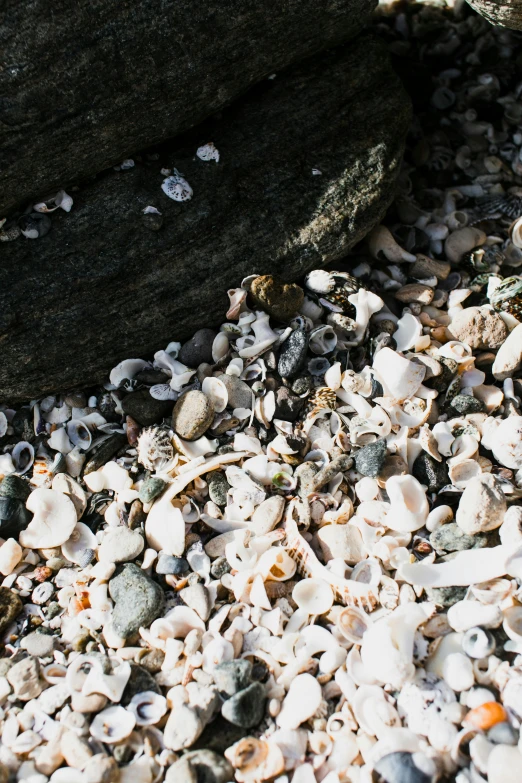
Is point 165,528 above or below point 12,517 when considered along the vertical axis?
below

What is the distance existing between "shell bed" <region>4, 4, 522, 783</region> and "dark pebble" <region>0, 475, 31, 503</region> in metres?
0.01

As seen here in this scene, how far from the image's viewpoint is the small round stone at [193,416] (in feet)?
10.9

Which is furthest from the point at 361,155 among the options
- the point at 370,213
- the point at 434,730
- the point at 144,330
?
the point at 434,730

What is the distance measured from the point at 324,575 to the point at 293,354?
3.84 feet

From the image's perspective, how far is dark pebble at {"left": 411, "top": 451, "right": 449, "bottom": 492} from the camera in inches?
124

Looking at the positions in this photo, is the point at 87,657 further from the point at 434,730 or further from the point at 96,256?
the point at 96,256

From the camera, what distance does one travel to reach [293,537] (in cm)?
300

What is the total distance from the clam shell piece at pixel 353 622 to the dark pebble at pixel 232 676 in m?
0.42

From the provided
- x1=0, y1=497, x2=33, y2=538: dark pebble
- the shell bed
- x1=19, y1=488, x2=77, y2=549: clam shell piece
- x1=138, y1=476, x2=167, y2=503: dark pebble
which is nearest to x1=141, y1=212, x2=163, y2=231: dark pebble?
the shell bed

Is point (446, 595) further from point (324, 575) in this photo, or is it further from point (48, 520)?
point (48, 520)

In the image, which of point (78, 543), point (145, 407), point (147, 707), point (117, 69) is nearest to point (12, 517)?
point (78, 543)

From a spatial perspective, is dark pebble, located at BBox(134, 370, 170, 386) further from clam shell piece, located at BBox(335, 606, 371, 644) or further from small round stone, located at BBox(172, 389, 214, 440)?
clam shell piece, located at BBox(335, 606, 371, 644)

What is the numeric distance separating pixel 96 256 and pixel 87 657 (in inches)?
75.4

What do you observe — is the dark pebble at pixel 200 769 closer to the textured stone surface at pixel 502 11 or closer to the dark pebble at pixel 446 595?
the dark pebble at pixel 446 595
